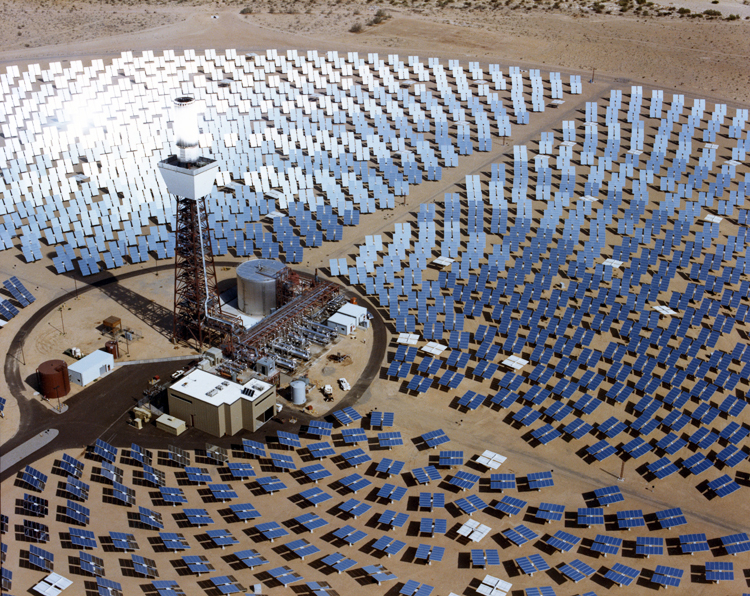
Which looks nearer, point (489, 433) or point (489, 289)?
point (489, 433)

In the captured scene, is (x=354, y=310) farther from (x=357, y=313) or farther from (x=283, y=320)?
(x=283, y=320)

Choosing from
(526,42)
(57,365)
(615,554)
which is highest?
(526,42)

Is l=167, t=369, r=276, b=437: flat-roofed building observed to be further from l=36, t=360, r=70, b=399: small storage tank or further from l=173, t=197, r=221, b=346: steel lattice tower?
l=36, t=360, r=70, b=399: small storage tank

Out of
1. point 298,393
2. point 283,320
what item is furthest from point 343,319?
point 298,393

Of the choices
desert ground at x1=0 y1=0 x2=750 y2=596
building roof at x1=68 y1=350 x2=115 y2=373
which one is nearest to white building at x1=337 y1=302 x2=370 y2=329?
desert ground at x1=0 y1=0 x2=750 y2=596

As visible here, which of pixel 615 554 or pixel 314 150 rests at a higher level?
pixel 314 150

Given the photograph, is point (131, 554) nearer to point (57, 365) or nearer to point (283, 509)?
point (283, 509)

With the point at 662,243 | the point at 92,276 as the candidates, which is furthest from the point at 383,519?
the point at 662,243
